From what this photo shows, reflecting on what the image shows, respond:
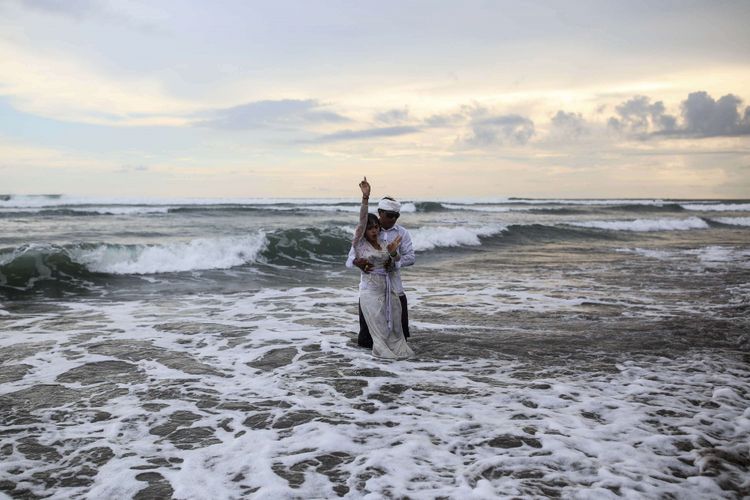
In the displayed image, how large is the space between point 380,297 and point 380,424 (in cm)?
220

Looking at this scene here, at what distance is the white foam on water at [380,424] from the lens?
357cm

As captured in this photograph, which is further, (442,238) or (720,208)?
(720,208)

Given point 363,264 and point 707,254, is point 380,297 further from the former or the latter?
point 707,254

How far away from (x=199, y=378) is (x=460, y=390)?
2705 mm

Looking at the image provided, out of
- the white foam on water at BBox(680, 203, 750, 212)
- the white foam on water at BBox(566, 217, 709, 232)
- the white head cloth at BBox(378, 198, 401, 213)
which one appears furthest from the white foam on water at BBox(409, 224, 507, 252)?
the white foam on water at BBox(680, 203, 750, 212)

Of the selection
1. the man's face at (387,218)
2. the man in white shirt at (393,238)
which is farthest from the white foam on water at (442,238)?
the man's face at (387,218)

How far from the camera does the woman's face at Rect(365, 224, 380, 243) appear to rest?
635 centimetres

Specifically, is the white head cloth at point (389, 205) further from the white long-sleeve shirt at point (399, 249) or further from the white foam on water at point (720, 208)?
the white foam on water at point (720, 208)

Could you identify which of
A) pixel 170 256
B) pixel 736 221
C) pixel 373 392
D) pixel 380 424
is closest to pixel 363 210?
pixel 373 392

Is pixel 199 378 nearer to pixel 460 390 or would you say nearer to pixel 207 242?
pixel 460 390

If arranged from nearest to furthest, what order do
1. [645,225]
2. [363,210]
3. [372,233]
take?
[363,210], [372,233], [645,225]

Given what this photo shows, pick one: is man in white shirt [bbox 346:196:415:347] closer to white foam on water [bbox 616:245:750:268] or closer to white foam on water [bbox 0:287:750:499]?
white foam on water [bbox 0:287:750:499]

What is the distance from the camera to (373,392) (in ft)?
17.4

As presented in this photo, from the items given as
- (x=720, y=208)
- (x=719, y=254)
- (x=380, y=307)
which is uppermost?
(x=720, y=208)
